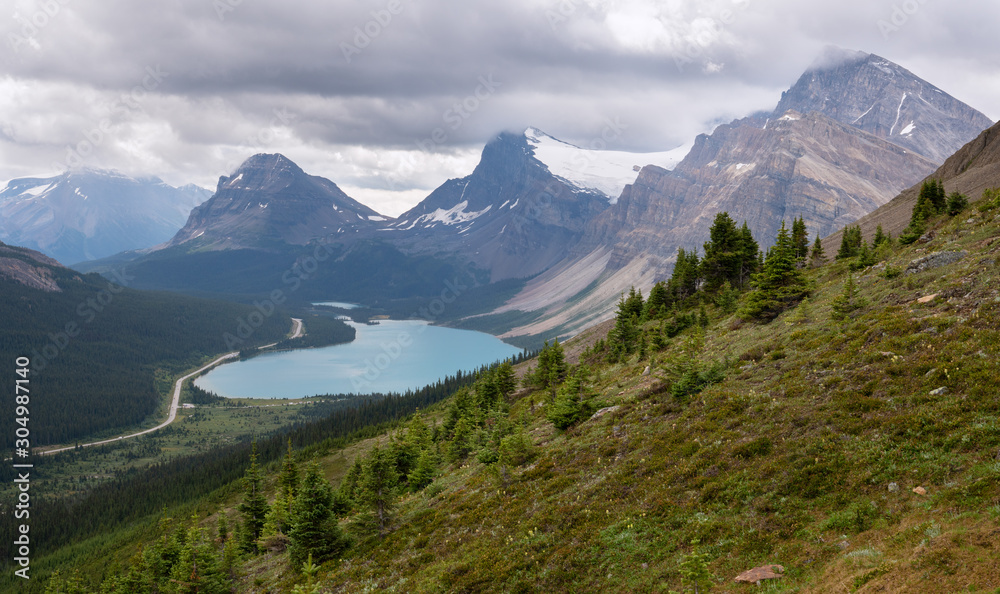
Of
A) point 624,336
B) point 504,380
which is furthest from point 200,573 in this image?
point 624,336

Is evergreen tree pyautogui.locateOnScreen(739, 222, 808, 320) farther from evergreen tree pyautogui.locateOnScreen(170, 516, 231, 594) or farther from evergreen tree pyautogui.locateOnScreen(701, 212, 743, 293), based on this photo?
evergreen tree pyautogui.locateOnScreen(170, 516, 231, 594)

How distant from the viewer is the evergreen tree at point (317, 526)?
32656 mm

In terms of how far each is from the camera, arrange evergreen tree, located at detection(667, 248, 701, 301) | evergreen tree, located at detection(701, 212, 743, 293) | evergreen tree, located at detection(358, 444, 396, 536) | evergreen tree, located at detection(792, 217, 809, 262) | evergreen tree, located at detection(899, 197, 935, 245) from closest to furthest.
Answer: evergreen tree, located at detection(358, 444, 396, 536) < evergreen tree, located at detection(899, 197, 935, 245) < evergreen tree, located at detection(792, 217, 809, 262) < evergreen tree, located at detection(701, 212, 743, 293) < evergreen tree, located at detection(667, 248, 701, 301)

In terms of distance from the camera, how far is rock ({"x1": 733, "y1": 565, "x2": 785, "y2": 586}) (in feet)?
50.4

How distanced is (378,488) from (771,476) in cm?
2409

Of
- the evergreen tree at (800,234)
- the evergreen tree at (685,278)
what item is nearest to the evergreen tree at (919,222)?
the evergreen tree at (800,234)

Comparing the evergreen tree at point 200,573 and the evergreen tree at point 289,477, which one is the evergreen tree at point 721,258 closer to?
the evergreen tree at point 289,477

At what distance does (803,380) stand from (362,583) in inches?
1020

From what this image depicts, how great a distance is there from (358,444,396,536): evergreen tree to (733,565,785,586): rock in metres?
22.4

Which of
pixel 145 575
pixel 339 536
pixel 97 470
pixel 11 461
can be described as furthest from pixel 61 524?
pixel 339 536

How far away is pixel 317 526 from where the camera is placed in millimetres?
32781

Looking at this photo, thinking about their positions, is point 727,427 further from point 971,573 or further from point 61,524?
point 61,524

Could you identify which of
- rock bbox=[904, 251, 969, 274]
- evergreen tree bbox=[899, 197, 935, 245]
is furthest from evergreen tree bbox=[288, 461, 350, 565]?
evergreen tree bbox=[899, 197, 935, 245]

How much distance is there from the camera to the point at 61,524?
101875mm
